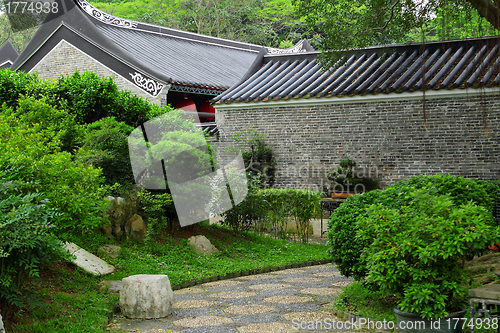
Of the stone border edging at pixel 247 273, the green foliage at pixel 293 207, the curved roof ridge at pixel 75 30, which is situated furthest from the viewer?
the curved roof ridge at pixel 75 30

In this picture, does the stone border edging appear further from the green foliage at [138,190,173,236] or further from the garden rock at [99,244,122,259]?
the green foliage at [138,190,173,236]

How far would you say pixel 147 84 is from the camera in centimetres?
1276

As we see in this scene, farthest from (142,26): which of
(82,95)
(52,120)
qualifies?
(52,120)

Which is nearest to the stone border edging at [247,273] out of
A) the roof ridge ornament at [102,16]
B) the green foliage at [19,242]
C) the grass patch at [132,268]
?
the grass patch at [132,268]

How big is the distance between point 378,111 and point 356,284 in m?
6.33

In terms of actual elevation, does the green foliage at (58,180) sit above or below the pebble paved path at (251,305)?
above

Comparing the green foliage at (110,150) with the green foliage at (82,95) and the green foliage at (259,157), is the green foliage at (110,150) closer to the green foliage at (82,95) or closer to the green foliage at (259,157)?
the green foliage at (82,95)

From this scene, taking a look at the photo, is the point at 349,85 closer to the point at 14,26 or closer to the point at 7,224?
the point at 7,224

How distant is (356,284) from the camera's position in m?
5.80

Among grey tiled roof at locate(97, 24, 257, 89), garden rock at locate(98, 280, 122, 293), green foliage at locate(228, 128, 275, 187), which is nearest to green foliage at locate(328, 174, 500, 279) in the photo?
garden rock at locate(98, 280, 122, 293)

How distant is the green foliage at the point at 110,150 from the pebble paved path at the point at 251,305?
8.23 feet

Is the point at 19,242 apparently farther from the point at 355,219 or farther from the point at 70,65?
the point at 70,65

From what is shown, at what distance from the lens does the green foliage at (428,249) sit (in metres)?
3.79

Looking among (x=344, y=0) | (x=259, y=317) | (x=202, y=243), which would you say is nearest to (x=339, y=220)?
(x=259, y=317)
